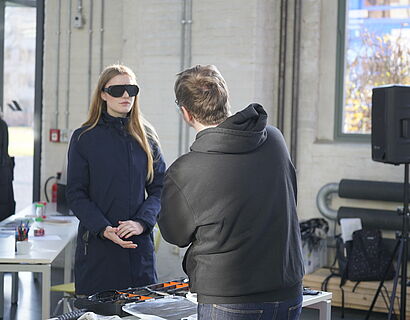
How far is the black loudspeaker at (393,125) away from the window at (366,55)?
108 cm

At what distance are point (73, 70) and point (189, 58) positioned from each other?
57.3 inches

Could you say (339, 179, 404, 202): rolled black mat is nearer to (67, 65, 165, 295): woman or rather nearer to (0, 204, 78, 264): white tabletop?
(0, 204, 78, 264): white tabletop

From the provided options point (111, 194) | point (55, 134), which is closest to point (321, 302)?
point (111, 194)

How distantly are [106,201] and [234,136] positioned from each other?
4.97ft

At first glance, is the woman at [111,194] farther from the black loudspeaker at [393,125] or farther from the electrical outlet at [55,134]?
the electrical outlet at [55,134]

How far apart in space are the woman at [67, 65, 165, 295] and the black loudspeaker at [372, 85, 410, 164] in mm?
2512

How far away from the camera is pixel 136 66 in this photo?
755 centimetres

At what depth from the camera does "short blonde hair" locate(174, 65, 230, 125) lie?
2.59 meters

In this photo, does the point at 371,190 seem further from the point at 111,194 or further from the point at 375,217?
the point at 111,194

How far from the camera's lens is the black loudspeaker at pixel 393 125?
5812 millimetres

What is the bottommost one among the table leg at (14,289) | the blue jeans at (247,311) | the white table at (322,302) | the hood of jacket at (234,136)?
the table leg at (14,289)

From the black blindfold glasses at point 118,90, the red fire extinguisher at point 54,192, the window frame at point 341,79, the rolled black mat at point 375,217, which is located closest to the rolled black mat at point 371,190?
the rolled black mat at point 375,217

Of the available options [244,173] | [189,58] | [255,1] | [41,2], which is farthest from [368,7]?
[244,173]

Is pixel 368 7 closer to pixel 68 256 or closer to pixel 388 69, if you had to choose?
pixel 388 69
